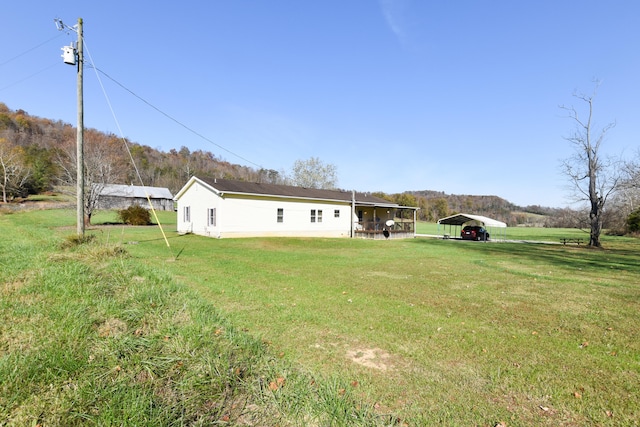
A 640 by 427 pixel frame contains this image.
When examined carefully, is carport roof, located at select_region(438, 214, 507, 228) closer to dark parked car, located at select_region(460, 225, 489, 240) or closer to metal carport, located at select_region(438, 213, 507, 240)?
metal carport, located at select_region(438, 213, 507, 240)

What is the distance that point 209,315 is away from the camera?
15.0 feet

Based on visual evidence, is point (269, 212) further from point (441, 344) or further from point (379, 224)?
point (441, 344)

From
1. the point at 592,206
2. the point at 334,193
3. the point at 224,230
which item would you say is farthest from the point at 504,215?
the point at 224,230

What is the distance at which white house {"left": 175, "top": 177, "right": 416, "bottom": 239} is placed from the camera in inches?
818

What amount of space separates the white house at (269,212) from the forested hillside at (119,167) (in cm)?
1096

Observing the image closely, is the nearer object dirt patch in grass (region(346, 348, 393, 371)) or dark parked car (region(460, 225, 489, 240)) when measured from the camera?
dirt patch in grass (region(346, 348, 393, 371))

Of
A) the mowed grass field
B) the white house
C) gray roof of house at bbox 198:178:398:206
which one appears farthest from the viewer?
gray roof of house at bbox 198:178:398:206

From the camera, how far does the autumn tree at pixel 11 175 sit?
48375 millimetres

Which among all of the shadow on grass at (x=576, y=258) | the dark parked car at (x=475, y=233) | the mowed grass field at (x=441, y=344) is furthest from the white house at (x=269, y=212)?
the mowed grass field at (x=441, y=344)

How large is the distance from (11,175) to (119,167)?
85.3 ft

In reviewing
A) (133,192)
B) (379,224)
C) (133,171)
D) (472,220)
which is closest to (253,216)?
(379,224)

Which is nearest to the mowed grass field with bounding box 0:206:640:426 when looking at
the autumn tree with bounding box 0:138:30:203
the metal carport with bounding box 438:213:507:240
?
the metal carport with bounding box 438:213:507:240

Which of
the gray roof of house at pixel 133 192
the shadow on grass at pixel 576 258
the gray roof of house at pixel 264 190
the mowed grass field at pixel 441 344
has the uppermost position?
the gray roof of house at pixel 133 192

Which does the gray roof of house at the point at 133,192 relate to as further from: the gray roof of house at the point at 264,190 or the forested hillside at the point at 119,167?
the gray roof of house at the point at 264,190
